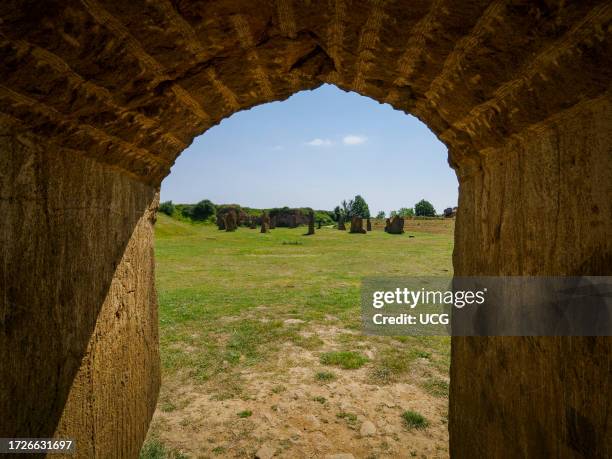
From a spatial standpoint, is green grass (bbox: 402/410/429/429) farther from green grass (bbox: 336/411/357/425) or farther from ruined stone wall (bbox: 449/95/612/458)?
ruined stone wall (bbox: 449/95/612/458)

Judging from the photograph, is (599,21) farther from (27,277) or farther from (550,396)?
(27,277)

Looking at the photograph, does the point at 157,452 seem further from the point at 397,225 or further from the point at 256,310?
the point at 397,225

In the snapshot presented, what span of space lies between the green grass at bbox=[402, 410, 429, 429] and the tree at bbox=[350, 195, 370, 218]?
6428 cm

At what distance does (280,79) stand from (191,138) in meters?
0.88

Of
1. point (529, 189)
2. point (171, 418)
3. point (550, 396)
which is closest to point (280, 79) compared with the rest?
point (529, 189)

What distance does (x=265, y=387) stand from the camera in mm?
4172

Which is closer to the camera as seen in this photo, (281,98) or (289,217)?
(281,98)

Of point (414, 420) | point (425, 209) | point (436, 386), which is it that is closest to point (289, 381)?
point (414, 420)

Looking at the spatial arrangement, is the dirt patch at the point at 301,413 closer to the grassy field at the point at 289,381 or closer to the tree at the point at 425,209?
the grassy field at the point at 289,381

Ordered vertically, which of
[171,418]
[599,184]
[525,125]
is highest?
[525,125]

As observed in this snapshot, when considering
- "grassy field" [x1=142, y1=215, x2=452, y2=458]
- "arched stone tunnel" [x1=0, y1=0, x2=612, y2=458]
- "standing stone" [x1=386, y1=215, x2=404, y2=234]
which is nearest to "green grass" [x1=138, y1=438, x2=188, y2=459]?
"grassy field" [x1=142, y1=215, x2=452, y2=458]

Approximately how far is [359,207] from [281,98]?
6727 centimetres

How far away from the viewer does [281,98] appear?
235cm

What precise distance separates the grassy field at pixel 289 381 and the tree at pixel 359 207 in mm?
59937
